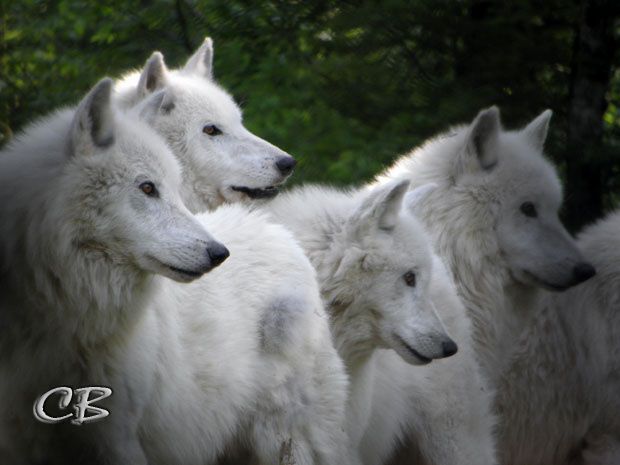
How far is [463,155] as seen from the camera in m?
7.25

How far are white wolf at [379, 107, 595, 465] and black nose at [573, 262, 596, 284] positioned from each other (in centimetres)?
8

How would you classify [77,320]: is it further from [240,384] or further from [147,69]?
[147,69]

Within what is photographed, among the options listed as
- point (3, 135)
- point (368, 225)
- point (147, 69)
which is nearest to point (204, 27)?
point (3, 135)

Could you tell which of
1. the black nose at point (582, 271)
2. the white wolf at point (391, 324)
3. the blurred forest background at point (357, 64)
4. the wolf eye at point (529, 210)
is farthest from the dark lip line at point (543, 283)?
the blurred forest background at point (357, 64)

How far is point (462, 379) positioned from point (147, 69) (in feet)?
8.03

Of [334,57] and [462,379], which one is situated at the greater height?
[334,57]

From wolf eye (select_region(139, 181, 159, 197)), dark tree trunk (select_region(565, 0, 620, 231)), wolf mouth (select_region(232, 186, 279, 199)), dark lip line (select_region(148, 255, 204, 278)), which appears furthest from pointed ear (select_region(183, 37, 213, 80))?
dark tree trunk (select_region(565, 0, 620, 231))

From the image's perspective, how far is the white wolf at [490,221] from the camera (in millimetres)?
7227

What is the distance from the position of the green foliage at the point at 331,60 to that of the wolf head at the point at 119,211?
4.15m

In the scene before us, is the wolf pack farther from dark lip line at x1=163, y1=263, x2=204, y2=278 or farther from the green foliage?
the green foliage

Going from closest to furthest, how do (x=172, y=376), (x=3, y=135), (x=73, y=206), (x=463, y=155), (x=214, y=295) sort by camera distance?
(x=73, y=206) < (x=172, y=376) < (x=214, y=295) < (x=463, y=155) < (x=3, y=135)

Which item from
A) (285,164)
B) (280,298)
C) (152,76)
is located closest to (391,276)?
(280,298)

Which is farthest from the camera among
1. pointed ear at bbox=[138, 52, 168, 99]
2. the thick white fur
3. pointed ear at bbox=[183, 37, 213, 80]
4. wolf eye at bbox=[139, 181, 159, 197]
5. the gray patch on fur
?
the thick white fur

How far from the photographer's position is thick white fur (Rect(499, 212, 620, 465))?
749 centimetres
